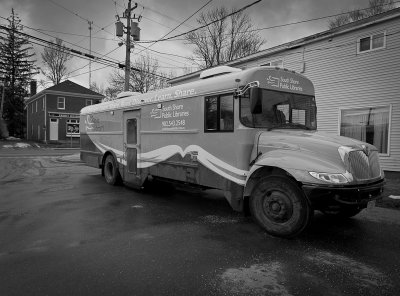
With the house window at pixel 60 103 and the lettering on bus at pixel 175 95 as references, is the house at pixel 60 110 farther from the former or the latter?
the lettering on bus at pixel 175 95

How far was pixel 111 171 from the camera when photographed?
421 inches

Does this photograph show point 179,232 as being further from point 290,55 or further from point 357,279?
point 290,55

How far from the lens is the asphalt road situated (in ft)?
12.0

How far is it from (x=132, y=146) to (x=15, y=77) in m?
52.4

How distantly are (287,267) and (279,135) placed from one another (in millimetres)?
2219

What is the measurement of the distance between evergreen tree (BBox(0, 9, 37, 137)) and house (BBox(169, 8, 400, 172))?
48891 millimetres

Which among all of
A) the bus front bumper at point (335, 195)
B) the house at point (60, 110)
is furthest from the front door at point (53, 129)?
the bus front bumper at point (335, 195)

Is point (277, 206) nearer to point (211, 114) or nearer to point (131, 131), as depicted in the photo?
point (211, 114)

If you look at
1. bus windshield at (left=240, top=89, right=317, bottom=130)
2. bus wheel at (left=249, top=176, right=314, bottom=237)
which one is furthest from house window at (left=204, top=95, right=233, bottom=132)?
bus wheel at (left=249, top=176, right=314, bottom=237)

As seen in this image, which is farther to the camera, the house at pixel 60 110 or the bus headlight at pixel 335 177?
the house at pixel 60 110

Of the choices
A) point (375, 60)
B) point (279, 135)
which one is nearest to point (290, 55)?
point (375, 60)

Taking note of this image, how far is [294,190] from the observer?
511 centimetres

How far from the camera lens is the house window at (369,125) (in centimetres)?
1259

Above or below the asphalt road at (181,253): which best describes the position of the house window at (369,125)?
above
